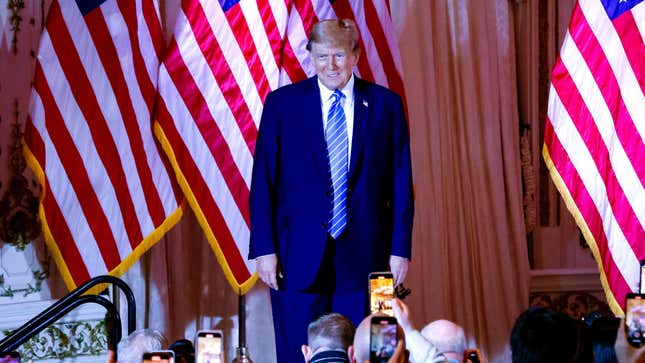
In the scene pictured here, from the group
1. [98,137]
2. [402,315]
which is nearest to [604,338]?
[402,315]

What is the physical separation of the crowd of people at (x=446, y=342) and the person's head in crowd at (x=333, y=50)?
4.07 feet

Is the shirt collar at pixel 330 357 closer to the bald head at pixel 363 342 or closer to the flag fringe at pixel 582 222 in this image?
the bald head at pixel 363 342

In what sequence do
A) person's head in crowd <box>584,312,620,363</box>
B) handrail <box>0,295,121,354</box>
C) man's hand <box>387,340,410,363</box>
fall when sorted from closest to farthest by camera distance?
man's hand <box>387,340,410,363</box> < person's head in crowd <box>584,312,620,363</box> < handrail <box>0,295,121,354</box>

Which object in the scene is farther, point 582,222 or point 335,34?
point 582,222

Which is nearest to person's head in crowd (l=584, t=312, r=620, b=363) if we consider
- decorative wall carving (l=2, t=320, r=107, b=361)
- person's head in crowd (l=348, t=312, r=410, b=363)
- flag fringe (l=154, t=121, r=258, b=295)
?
person's head in crowd (l=348, t=312, r=410, b=363)

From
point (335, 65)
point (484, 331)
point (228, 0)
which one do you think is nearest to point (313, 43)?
point (335, 65)

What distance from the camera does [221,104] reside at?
5.91 meters

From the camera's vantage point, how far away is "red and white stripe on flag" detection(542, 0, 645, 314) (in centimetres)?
598

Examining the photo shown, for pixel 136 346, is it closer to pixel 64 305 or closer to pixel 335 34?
pixel 64 305

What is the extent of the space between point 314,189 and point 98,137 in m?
1.29

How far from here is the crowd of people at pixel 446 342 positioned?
10.6ft

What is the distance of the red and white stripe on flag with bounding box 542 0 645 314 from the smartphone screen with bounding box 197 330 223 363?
2.66 m

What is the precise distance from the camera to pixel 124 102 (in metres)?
5.81

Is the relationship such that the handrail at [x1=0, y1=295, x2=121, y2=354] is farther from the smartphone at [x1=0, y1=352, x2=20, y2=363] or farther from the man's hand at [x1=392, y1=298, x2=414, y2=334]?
the man's hand at [x1=392, y1=298, x2=414, y2=334]
